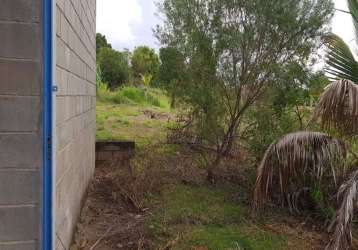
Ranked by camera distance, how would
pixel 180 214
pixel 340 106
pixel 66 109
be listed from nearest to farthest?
pixel 66 109 < pixel 340 106 < pixel 180 214

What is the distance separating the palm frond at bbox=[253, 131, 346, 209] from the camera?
4.11 meters

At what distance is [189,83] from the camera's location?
6.21 metres

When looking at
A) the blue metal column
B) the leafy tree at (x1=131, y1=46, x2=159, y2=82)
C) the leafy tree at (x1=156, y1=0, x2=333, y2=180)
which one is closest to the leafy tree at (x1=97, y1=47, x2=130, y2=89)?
the leafy tree at (x1=131, y1=46, x2=159, y2=82)

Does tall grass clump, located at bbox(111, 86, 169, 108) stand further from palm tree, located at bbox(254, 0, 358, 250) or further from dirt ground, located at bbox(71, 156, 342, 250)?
palm tree, located at bbox(254, 0, 358, 250)

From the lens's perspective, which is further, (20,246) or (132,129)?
(132,129)

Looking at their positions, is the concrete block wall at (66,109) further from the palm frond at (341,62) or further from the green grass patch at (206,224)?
the palm frond at (341,62)

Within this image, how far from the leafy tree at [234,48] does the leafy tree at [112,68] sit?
1999 cm

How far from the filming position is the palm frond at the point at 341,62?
4320 mm

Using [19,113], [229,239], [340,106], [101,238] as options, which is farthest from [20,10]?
[229,239]

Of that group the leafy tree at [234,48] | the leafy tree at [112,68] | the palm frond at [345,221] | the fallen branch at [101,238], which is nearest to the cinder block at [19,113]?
the fallen branch at [101,238]

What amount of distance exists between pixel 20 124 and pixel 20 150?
0.15 meters

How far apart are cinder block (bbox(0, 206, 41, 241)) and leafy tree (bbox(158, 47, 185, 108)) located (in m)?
4.17

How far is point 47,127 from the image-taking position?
2.44 meters

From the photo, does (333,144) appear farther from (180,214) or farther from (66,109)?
(66,109)
